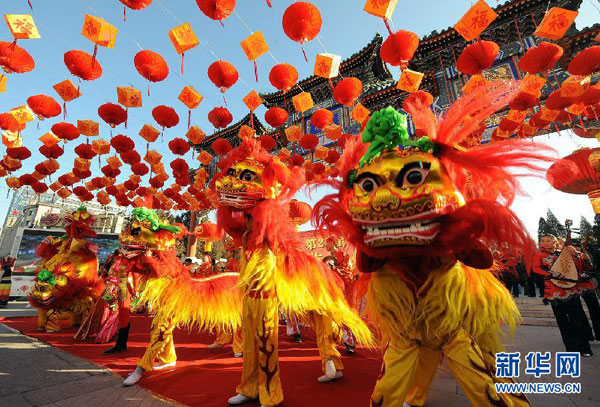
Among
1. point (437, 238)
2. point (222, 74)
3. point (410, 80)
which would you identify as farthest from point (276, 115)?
point (437, 238)

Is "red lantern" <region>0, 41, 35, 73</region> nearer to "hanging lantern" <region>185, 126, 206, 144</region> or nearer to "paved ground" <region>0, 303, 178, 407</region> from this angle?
"paved ground" <region>0, 303, 178, 407</region>

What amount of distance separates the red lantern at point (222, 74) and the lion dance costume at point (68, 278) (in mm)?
3497

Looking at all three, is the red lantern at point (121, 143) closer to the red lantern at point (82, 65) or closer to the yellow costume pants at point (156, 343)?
the red lantern at point (82, 65)

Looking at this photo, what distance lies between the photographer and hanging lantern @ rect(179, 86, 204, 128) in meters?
5.57

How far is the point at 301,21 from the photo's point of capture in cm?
374

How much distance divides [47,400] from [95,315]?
279 cm

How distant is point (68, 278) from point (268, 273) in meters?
4.63

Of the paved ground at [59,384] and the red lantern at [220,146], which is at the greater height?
the red lantern at [220,146]

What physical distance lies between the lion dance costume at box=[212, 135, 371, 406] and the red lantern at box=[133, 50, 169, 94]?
294 centimetres

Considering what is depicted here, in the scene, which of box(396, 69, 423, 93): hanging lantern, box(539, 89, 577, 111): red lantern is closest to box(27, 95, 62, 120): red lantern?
box(396, 69, 423, 93): hanging lantern

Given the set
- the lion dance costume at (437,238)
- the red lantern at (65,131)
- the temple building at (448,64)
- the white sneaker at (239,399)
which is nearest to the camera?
the lion dance costume at (437,238)

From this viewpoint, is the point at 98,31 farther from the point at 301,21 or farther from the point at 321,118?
the point at 321,118

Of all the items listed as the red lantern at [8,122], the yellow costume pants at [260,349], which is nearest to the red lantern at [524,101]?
the yellow costume pants at [260,349]

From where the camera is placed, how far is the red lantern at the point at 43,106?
4758mm
